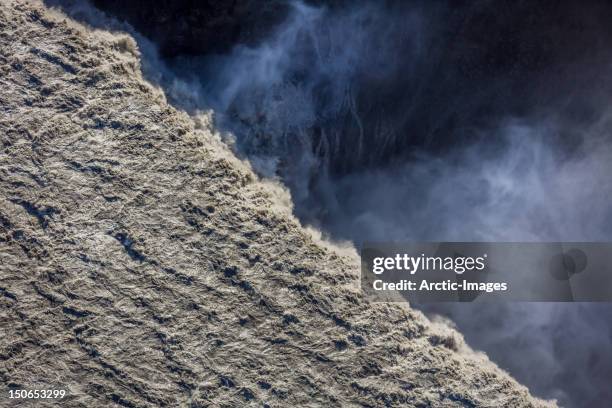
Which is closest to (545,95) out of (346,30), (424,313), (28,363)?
(346,30)

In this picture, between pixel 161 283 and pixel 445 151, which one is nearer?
pixel 161 283

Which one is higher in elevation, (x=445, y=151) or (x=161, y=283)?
(x=445, y=151)

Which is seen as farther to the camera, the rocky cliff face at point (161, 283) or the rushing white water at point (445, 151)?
the rushing white water at point (445, 151)

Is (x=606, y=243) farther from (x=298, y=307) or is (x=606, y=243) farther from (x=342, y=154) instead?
(x=298, y=307)

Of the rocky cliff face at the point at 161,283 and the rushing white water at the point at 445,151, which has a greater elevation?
the rushing white water at the point at 445,151

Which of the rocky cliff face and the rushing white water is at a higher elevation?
the rushing white water

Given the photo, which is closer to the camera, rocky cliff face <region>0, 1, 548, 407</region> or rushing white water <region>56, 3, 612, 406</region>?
rocky cliff face <region>0, 1, 548, 407</region>

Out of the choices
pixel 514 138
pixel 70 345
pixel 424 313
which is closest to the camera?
pixel 70 345

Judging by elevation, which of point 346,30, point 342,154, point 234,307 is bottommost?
point 234,307
